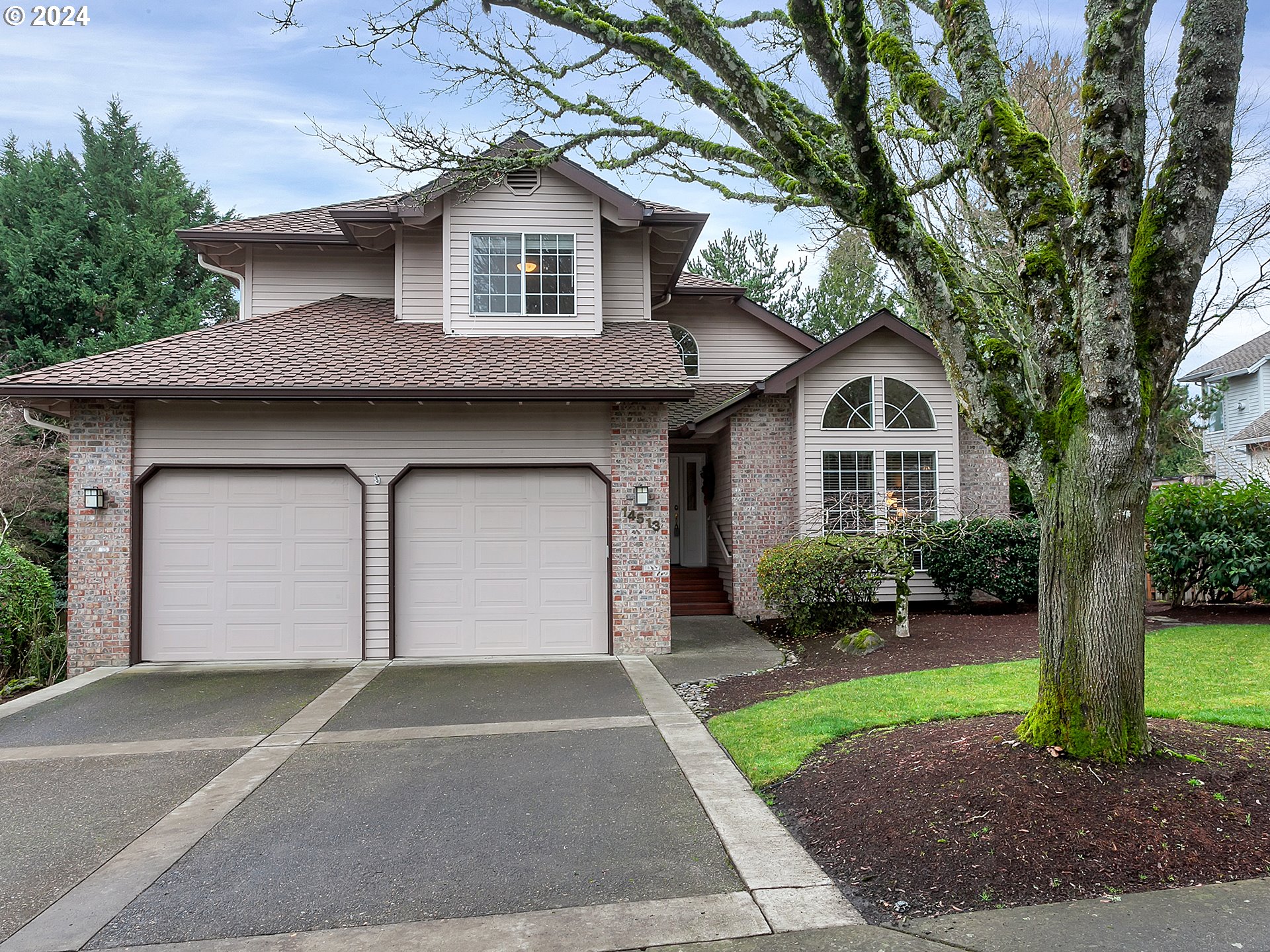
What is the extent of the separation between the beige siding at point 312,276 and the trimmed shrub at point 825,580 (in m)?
7.70

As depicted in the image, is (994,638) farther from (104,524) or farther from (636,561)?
(104,524)

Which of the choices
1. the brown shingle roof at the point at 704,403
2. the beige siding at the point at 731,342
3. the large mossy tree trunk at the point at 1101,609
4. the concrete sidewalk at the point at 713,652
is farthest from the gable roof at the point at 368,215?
the large mossy tree trunk at the point at 1101,609

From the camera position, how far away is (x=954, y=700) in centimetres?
646

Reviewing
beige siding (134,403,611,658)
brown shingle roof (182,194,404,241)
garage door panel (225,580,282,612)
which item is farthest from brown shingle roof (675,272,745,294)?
garage door panel (225,580,282,612)

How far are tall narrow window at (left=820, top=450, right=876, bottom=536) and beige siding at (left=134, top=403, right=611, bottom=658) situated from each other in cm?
437

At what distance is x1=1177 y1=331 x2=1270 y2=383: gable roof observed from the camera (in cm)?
2523

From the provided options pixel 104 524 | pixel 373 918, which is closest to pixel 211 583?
pixel 104 524

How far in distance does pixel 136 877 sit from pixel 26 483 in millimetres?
15060

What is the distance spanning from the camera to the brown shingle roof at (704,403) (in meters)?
13.7

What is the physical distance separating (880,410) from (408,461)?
747cm

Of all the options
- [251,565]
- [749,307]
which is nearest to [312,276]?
[251,565]

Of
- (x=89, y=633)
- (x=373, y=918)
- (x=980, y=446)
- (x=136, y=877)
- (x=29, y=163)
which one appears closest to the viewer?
(x=373, y=918)

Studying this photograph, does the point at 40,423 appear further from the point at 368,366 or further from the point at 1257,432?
the point at 1257,432

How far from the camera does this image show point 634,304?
39.7ft
